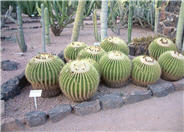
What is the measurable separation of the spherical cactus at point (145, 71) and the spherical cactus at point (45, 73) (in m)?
1.31

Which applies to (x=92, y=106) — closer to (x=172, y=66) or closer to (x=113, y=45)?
(x=113, y=45)

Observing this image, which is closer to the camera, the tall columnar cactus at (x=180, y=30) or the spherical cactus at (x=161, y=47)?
the spherical cactus at (x=161, y=47)

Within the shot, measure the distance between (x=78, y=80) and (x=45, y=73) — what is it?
1.86ft

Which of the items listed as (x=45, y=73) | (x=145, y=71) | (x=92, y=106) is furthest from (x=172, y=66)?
(x=45, y=73)

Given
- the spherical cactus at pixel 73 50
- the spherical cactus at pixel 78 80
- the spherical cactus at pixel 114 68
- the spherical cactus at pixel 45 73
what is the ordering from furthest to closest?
the spherical cactus at pixel 73 50 < the spherical cactus at pixel 114 68 < the spherical cactus at pixel 45 73 < the spherical cactus at pixel 78 80

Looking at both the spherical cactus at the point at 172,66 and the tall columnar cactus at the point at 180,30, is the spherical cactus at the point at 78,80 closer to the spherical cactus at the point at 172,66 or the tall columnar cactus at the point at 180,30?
the spherical cactus at the point at 172,66

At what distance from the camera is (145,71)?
346cm

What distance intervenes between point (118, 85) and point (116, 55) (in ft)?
1.74

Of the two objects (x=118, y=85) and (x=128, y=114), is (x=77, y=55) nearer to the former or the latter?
(x=118, y=85)

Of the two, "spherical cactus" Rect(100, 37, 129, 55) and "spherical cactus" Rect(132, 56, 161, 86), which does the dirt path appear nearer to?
"spherical cactus" Rect(132, 56, 161, 86)

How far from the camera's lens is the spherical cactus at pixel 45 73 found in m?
3.08

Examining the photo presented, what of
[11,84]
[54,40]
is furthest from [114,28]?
[11,84]

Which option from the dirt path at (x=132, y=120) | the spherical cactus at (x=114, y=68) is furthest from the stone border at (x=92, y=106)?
the spherical cactus at (x=114, y=68)

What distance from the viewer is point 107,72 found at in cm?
343
